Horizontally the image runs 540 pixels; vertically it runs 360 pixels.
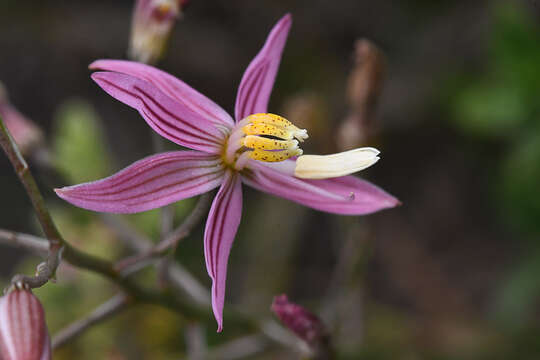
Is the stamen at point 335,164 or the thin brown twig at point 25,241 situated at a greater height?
the stamen at point 335,164

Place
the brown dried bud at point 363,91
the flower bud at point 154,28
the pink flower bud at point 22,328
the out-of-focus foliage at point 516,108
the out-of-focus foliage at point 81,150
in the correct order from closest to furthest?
the pink flower bud at point 22,328 < the flower bud at point 154,28 < the brown dried bud at point 363,91 < the out-of-focus foliage at point 81,150 < the out-of-focus foliage at point 516,108

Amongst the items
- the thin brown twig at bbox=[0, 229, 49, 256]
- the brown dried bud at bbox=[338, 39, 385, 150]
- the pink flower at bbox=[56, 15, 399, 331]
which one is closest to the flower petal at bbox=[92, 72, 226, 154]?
the pink flower at bbox=[56, 15, 399, 331]

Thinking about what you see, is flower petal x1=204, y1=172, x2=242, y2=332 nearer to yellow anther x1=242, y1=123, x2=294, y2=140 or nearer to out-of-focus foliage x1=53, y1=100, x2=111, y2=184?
yellow anther x1=242, y1=123, x2=294, y2=140

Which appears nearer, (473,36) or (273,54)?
(273,54)

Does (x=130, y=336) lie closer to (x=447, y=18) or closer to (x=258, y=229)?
(x=258, y=229)

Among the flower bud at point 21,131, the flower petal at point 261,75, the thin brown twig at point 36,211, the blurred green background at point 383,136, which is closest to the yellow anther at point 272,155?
the flower petal at point 261,75

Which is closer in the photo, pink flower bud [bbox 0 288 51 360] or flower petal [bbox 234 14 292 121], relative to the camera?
pink flower bud [bbox 0 288 51 360]

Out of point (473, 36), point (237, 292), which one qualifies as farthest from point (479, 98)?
point (237, 292)

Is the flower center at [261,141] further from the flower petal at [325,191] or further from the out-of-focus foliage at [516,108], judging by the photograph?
the out-of-focus foliage at [516,108]
